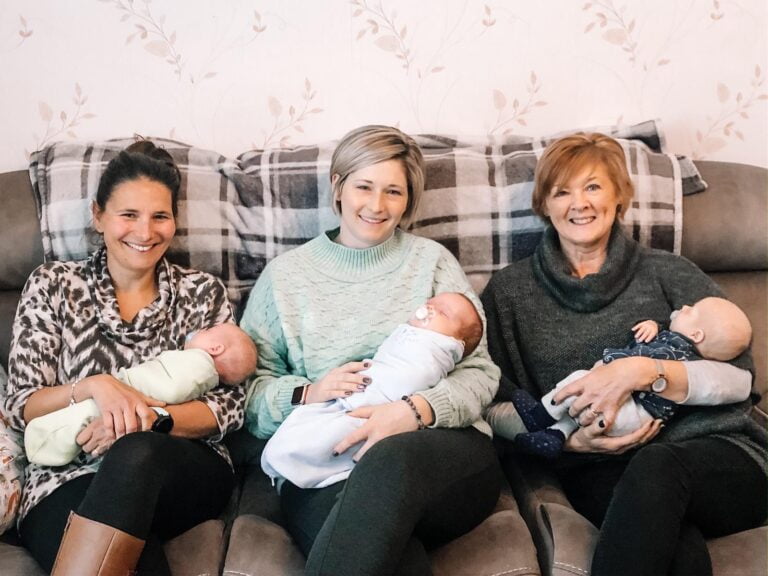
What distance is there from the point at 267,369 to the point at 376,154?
60 centimetres

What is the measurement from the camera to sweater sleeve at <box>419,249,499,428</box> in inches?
62.4

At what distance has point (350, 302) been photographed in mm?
1806

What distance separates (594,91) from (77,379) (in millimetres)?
1720

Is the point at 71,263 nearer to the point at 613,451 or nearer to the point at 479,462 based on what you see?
the point at 479,462

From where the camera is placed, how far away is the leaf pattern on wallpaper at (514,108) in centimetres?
228

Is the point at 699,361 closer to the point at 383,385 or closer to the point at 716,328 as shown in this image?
the point at 716,328

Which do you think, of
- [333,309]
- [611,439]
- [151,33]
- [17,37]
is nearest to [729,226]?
[611,439]

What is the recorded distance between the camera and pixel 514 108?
2.30 metres

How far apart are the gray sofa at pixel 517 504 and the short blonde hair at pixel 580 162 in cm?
31

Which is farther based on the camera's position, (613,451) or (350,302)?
(350,302)

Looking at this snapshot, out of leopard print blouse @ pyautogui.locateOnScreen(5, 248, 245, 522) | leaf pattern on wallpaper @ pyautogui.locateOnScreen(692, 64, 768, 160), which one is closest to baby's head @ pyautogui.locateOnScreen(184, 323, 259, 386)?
leopard print blouse @ pyautogui.locateOnScreen(5, 248, 245, 522)

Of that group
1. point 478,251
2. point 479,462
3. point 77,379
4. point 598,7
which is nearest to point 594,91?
point 598,7

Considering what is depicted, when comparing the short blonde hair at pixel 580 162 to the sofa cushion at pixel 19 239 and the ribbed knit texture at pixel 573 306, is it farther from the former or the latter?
the sofa cushion at pixel 19 239

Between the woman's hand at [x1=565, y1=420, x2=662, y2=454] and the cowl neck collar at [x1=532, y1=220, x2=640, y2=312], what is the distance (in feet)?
1.10
